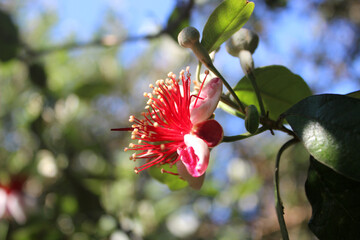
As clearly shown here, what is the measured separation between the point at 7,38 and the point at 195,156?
186cm

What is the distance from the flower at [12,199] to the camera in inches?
91.2

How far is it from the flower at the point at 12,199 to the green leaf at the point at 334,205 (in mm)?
1999

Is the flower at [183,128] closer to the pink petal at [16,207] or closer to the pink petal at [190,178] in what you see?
the pink petal at [190,178]

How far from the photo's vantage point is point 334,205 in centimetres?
73

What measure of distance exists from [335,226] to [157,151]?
43 cm

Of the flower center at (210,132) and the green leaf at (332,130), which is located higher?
the flower center at (210,132)

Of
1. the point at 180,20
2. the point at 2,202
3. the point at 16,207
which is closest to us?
the point at 180,20

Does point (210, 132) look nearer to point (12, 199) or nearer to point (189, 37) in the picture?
point (189, 37)

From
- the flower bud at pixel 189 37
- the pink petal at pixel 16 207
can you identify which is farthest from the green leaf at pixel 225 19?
the pink petal at pixel 16 207

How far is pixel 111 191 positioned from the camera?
2408 mm

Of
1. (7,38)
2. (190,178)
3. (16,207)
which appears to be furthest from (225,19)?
(16,207)

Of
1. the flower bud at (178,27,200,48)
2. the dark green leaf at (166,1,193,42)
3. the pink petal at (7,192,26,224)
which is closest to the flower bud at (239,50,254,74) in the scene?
the flower bud at (178,27,200,48)

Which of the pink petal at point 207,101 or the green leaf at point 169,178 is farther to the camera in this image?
A: the green leaf at point 169,178

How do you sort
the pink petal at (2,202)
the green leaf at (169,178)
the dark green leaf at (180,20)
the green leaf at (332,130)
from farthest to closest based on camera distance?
the pink petal at (2,202) < the dark green leaf at (180,20) < the green leaf at (169,178) < the green leaf at (332,130)
